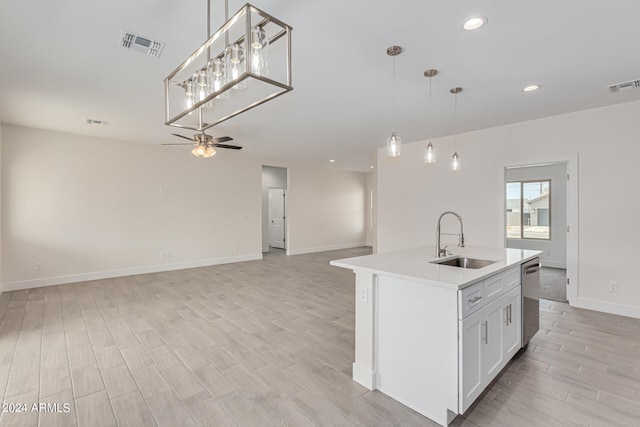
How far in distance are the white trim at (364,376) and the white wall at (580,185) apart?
11.8 feet

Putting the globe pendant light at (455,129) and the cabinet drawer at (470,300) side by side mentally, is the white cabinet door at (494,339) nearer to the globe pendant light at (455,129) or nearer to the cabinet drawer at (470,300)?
the cabinet drawer at (470,300)

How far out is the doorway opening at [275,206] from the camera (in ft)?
30.3

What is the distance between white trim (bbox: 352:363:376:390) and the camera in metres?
2.15

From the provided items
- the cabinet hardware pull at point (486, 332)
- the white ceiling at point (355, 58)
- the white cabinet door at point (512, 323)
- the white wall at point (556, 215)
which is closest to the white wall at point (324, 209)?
the white ceiling at point (355, 58)

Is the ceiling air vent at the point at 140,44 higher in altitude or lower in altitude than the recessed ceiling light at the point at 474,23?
higher

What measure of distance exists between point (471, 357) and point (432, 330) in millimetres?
279

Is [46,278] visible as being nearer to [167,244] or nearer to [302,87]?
[167,244]

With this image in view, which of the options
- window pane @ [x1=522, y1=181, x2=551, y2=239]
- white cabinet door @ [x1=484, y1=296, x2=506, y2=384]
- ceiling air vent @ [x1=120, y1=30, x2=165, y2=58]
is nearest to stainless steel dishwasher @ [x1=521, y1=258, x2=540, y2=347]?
white cabinet door @ [x1=484, y1=296, x2=506, y2=384]

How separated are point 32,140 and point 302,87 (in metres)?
4.81

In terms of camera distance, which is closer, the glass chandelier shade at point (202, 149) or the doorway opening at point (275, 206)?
the glass chandelier shade at point (202, 149)

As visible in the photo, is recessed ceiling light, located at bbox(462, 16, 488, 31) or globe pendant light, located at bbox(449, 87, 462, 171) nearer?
recessed ceiling light, located at bbox(462, 16, 488, 31)

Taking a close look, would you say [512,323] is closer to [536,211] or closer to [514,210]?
[536,211]

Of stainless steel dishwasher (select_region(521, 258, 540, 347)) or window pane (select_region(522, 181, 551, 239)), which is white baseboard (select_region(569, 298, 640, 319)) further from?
window pane (select_region(522, 181, 551, 239))

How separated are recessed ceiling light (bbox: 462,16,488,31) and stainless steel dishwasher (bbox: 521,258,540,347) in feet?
6.42
